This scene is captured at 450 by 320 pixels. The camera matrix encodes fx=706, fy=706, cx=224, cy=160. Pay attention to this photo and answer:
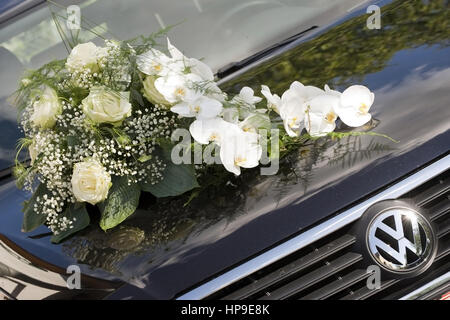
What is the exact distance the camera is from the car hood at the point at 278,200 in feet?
6.70

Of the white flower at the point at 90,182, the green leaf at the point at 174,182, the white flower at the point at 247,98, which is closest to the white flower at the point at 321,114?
the white flower at the point at 247,98

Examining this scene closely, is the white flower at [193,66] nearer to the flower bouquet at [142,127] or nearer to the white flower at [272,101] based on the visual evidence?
the flower bouquet at [142,127]

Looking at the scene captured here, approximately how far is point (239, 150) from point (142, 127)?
0.35 metres

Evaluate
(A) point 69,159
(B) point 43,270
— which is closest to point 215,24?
(A) point 69,159

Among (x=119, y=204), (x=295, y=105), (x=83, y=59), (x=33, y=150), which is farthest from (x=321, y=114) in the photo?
(x=33, y=150)

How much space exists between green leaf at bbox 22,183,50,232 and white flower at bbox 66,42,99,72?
0.41 m

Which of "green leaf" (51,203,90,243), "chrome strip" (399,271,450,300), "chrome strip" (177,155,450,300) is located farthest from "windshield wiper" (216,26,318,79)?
"chrome strip" (399,271,450,300)

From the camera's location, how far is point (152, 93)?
2.21 metres

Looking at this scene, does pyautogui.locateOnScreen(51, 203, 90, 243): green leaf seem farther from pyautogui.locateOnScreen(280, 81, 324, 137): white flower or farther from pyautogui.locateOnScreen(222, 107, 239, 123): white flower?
pyautogui.locateOnScreen(280, 81, 324, 137): white flower

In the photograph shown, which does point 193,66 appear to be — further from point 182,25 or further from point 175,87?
point 182,25

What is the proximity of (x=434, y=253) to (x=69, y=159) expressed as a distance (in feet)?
3.79

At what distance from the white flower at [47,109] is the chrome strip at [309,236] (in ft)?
2.34
